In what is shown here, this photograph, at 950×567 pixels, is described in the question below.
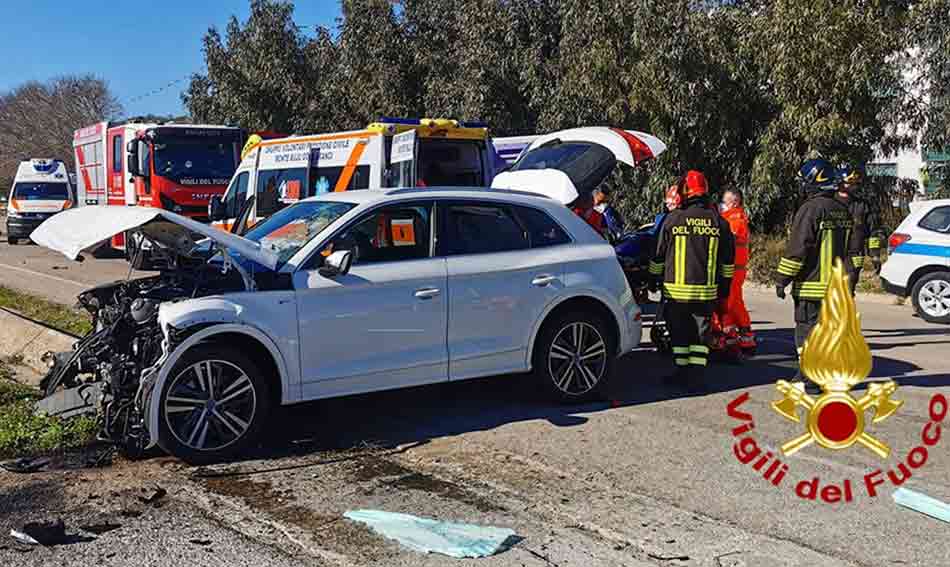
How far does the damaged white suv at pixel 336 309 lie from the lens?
20.1 ft

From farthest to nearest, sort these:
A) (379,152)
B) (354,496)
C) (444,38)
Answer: (444,38) < (379,152) < (354,496)

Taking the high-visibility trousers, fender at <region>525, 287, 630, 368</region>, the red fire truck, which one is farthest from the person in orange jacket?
the red fire truck

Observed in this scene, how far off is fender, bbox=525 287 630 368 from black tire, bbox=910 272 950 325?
6.49 metres

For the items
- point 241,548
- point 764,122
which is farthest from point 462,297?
point 764,122

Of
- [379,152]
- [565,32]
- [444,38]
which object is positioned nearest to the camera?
[379,152]

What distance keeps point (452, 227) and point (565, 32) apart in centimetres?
1417

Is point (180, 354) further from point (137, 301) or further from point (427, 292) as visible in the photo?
point (427, 292)

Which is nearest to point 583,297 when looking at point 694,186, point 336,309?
point 694,186

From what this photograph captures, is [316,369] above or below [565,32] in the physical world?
below

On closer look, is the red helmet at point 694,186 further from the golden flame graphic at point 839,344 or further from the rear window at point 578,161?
the golden flame graphic at point 839,344

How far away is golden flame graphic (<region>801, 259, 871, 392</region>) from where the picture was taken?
4453 millimetres

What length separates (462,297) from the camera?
6969 mm

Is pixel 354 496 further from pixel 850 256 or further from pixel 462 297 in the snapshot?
pixel 850 256

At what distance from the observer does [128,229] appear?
20.5ft
